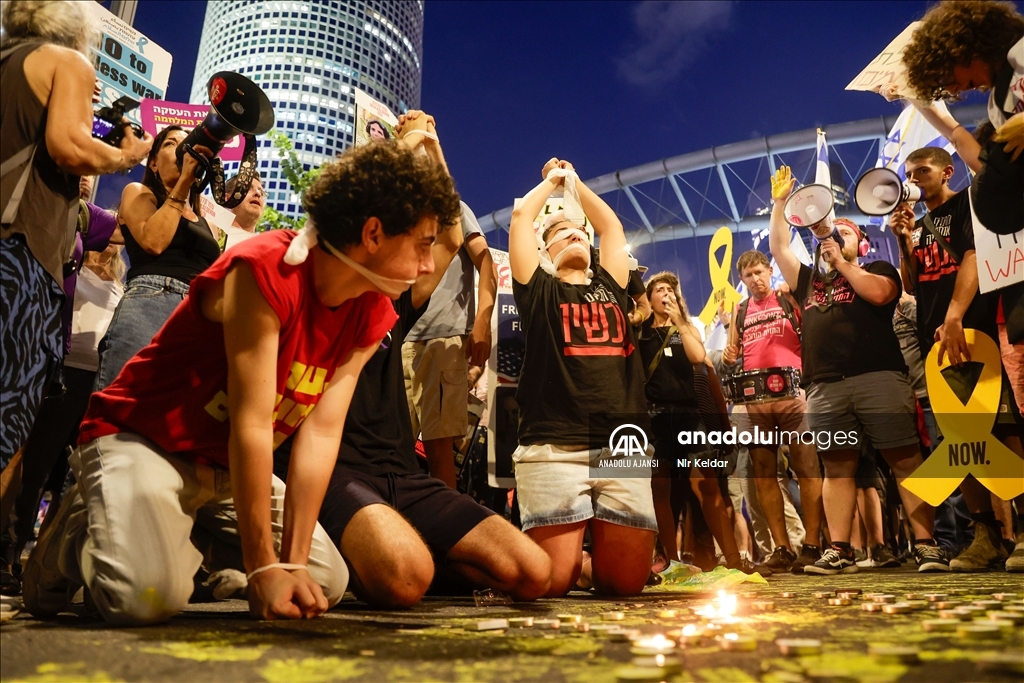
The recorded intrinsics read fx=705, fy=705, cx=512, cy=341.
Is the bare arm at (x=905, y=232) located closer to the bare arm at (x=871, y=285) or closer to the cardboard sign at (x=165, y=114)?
the bare arm at (x=871, y=285)

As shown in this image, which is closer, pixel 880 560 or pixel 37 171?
pixel 37 171

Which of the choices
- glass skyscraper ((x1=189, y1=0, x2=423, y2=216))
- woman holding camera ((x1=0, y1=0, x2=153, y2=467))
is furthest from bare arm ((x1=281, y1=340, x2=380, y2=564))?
glass skyscraper ((x1=189, y1=0, x2=423, y2=216))

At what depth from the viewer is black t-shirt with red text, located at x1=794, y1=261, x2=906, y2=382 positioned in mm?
4035

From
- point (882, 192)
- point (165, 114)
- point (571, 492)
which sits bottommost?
point (571, 492)

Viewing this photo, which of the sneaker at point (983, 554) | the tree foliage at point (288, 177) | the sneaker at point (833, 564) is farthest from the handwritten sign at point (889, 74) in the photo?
the tree foliage at point (288, 177)

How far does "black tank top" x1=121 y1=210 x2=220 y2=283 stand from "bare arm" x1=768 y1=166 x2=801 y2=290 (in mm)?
3282

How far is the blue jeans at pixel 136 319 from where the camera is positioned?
9.21 feet

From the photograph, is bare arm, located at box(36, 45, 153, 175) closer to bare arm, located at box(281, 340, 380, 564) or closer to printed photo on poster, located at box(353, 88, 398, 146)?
bare arm, located at box(281, 340, 380, 564)

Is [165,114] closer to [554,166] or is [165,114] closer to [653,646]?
[554,166]

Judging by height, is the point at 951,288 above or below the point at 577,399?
above

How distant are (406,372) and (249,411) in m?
2.18

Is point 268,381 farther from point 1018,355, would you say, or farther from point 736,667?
point 1018,355

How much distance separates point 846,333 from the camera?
4.11m
